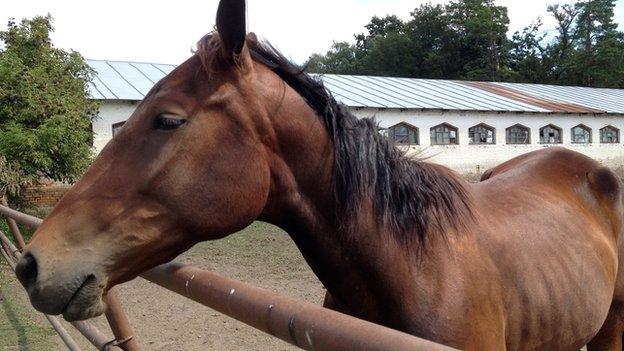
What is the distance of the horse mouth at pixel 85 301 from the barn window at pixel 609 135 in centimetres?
2724

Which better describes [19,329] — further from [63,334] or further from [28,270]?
[28,270]

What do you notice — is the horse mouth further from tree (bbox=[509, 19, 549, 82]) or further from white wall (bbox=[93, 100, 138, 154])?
tree (bbox=[509, 19, 549, 82])

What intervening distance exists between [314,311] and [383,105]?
1919 centimetres

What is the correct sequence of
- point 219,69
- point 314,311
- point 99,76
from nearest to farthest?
1. point 314,311
2. point 219,69
3. point 99,76

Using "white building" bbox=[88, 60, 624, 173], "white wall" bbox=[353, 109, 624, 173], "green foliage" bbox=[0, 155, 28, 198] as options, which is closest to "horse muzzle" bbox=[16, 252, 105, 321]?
"green foliage" bbox=[0, 155, 28, 198]

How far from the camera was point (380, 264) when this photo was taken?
5.99 ft

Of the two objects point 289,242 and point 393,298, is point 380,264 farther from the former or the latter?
point 289,242

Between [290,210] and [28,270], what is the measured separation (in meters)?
0.78

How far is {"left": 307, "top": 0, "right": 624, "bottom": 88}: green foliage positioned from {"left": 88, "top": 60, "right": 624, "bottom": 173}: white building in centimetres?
1696

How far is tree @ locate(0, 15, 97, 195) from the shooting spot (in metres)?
10.1

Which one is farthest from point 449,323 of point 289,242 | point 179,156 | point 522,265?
point 289,242

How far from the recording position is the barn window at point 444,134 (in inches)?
829

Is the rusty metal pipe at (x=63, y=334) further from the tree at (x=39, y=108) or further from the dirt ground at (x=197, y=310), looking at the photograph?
the tree at (x=39, y=108)

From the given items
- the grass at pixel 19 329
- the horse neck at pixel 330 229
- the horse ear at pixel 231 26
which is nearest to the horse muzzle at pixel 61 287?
the horse neck at pixel 330 229
